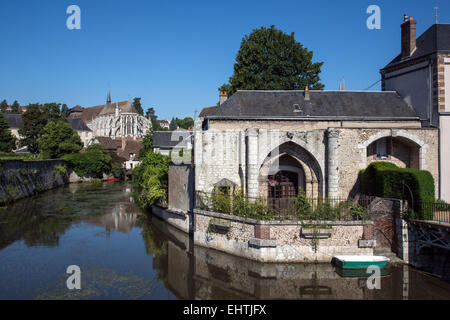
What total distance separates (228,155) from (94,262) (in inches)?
293

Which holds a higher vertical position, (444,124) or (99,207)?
(444,124)

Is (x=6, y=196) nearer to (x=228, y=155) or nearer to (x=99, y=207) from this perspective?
(x=99, y=207)

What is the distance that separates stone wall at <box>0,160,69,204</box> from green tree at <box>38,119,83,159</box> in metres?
4.65

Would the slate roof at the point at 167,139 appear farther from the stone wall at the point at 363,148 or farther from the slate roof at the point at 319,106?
the stone wall at the point at 363,148

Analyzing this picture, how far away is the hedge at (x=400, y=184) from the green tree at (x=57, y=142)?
41.7m

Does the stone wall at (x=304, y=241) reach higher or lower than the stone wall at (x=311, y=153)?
lower

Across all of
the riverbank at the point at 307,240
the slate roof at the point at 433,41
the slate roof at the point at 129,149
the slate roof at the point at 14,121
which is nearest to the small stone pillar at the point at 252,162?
the riverbank at the point at 307,240

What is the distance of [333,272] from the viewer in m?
12.9

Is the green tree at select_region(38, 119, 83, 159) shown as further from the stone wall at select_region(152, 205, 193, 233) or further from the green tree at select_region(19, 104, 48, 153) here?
the stone wall at select_region(152, 205, 193, 233)

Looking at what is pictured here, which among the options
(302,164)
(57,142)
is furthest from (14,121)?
(302,164)

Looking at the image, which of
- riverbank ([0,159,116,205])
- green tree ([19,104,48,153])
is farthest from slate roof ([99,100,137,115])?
riverbank ([0,159,116,205])

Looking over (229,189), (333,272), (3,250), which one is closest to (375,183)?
(333,272)

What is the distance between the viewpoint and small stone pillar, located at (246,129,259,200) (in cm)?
1630

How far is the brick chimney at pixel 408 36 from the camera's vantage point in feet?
62.8
